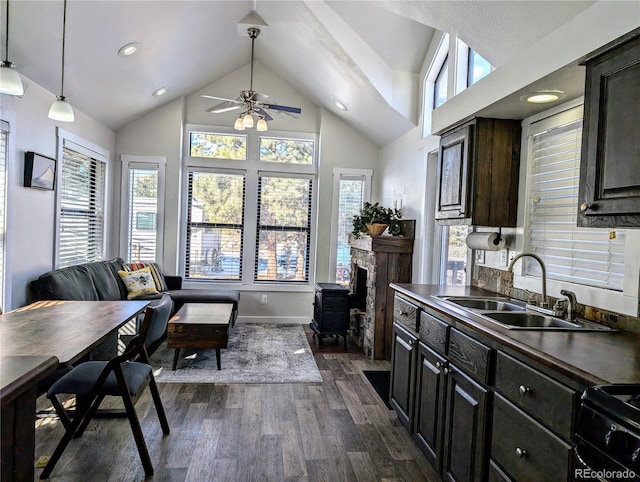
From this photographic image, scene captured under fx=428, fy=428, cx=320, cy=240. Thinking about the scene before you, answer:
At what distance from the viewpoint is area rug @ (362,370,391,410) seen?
358 cm

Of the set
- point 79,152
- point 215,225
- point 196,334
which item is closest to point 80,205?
point 79,152

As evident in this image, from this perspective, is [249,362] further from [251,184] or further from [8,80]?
[8,80]

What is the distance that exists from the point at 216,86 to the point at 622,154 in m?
5.46

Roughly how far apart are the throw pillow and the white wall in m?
1.08

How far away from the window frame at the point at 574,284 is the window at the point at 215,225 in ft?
13.7

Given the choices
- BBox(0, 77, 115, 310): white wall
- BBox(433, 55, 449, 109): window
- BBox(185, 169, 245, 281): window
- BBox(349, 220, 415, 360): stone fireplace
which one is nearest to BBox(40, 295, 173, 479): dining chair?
BBox(0, 77, 115, 310): white wall

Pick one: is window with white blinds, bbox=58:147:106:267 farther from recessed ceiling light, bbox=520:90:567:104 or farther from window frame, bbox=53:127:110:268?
recessed ceiling light, bbox=520:90:567:104

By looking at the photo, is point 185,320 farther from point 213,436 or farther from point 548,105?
point 548,105

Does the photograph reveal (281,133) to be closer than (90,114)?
No

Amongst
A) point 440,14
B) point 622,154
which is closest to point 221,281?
point 440,14

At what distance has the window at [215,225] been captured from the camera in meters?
6.07

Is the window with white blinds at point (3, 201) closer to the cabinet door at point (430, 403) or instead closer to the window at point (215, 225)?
the window at point (215, 225)

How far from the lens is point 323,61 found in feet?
15.1

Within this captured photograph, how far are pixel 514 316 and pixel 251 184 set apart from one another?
14.7 feet
